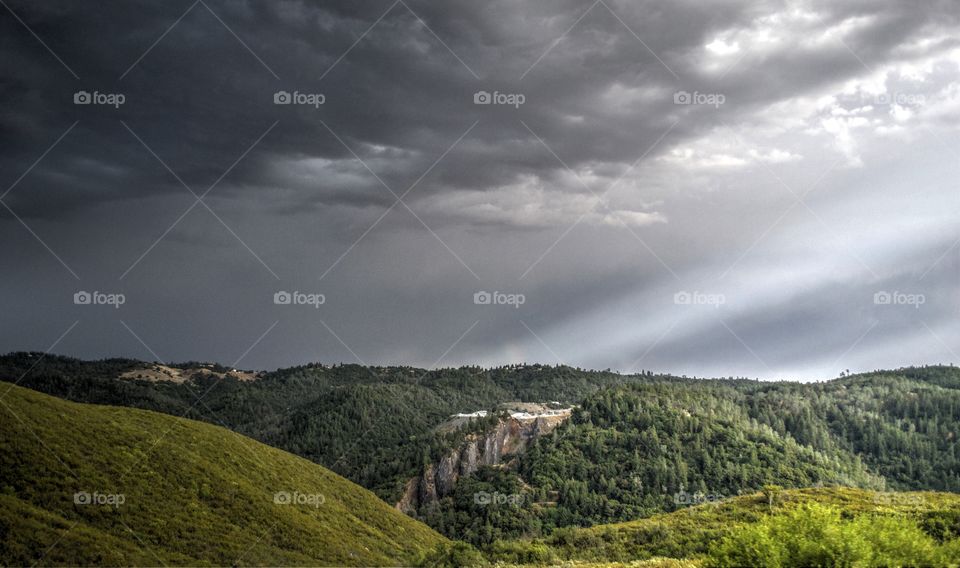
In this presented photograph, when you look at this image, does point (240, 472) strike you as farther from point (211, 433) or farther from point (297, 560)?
Result: point (297, 560)

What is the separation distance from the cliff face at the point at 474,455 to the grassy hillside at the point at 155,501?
6999cm

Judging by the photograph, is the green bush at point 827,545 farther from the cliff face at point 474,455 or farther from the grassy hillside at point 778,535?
the cliff face at point 474,455

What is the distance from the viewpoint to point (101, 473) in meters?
44.7

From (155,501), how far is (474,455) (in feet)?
332

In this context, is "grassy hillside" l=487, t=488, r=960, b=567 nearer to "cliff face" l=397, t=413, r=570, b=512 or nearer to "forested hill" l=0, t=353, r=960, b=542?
"forested hill" l=0, t=353, r=960, b=542

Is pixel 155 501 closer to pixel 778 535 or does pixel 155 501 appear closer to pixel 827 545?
pixel 778 535

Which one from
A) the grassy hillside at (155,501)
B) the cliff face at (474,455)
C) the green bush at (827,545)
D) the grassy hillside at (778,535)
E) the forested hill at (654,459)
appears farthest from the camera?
the cliff face at (474,455)

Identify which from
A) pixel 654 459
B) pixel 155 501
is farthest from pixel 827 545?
pixel 654 459

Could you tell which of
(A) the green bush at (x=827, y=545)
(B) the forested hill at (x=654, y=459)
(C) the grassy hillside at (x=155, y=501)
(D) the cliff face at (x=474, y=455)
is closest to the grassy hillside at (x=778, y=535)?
(A) the green bush at (x=827, y=545)

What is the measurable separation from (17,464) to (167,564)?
→ 13.9 m

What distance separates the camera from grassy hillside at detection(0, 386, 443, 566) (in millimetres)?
36719

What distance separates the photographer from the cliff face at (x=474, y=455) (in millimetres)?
134625

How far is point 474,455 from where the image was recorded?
139875mm

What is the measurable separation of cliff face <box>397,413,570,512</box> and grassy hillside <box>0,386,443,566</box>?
69995 mm
